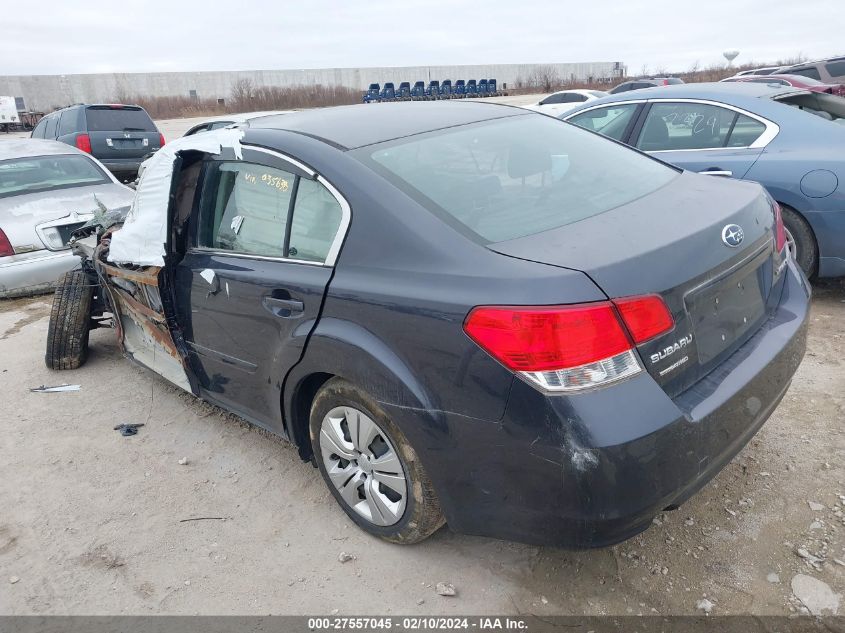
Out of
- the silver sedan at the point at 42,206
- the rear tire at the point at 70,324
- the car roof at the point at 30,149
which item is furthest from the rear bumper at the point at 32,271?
the car roof at the point at 30,149

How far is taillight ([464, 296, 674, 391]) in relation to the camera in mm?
1841

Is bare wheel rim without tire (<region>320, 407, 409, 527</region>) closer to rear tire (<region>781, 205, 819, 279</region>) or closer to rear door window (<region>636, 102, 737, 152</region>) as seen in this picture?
rear tire (<region>781, 205, 819, 279</region>)

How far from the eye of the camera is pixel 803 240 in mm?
4484

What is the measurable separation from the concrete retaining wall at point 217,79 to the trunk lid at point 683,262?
68155mm

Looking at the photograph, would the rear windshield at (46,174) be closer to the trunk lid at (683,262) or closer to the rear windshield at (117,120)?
the rear windshield at (117,120)

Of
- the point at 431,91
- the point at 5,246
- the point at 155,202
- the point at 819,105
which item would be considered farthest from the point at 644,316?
the point at 431,91

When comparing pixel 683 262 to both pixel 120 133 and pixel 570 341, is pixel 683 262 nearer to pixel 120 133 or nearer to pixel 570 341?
pixel 570 341

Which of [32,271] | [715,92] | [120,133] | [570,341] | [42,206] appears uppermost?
[715,92]

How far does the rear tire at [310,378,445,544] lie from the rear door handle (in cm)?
32

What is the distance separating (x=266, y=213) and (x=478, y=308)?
1300 millimetres

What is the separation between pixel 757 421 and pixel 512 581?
1.08 metres

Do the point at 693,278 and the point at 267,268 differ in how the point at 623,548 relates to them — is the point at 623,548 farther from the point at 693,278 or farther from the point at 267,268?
the point at 267,268

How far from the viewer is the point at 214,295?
3.00m

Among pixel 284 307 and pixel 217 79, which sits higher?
pixel 217 79
